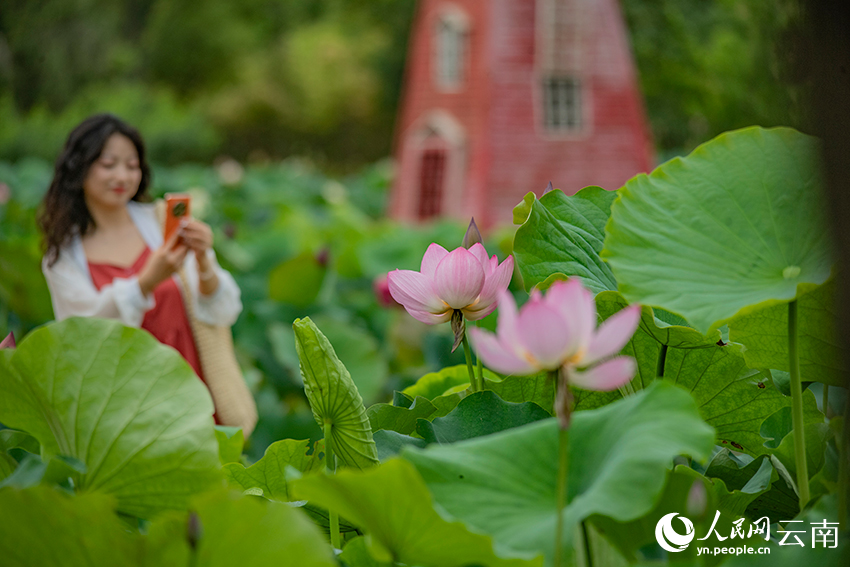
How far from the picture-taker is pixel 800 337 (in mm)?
533

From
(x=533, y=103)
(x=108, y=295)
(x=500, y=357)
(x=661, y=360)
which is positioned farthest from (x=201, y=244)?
(x=533, y=103)

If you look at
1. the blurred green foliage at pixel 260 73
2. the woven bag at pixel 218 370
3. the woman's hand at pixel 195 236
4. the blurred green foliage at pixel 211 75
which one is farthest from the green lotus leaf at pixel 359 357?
the blurred green foliage at pixel 211 75

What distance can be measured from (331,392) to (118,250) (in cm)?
106

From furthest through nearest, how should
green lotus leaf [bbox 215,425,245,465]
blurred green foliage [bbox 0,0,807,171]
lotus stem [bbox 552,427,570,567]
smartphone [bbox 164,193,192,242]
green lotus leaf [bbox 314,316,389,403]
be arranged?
blurred green foliage [bbox 0,0,807,171]
green lotus leaf [bbox 314,316,389,403]
smartphone [bbox 164,193,192,242]
green lotus leaf [bbox 215,425,245,465]
lotus stem [bbox 552,427,570,567]

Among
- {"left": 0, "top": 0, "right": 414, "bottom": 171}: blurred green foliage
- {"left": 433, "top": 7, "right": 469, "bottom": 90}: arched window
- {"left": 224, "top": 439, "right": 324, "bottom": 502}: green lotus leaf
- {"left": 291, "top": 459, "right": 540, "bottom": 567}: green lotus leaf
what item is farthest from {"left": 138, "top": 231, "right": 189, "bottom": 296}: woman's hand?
{"left": 0, "top": 0, "right": 414, "bottom": 171}: blurred green foliage

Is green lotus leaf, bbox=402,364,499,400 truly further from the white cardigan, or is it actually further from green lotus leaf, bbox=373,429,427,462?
the white cardigan

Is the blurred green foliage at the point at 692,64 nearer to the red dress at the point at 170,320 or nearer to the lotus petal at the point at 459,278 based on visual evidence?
the red dress at the point at 170,320

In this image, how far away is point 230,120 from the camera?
15219mm

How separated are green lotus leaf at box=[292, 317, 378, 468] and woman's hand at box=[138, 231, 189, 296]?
0.86 meters

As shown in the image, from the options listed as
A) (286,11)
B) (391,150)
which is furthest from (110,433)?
(286,11)

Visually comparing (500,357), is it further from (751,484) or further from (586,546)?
(751,484)

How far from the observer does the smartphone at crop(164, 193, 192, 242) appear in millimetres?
1288

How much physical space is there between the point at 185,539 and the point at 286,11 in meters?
20.2

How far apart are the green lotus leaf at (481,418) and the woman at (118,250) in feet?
2.92
